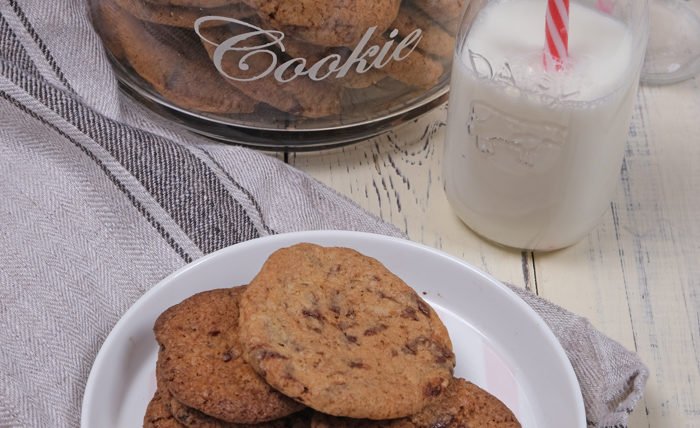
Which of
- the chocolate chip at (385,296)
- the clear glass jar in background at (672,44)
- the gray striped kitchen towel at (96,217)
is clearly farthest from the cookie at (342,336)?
the clear glass jar in background at (672,44)

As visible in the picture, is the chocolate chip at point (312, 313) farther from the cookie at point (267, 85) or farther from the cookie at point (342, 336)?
the cookie at point (267, 85)

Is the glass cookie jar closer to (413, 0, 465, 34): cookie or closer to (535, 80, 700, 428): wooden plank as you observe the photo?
(413, 0, 465, 34): cookie

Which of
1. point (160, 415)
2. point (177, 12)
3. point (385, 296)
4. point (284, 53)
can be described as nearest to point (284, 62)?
point (284, 53)

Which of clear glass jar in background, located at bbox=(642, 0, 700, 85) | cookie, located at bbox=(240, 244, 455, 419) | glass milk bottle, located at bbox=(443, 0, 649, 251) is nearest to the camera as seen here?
cookie, located at bbox=(240, 244, 455, 419)

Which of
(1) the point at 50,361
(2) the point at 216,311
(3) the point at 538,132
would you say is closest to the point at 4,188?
(1) the point at 50,361

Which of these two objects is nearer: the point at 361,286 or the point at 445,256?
the point at 361,286

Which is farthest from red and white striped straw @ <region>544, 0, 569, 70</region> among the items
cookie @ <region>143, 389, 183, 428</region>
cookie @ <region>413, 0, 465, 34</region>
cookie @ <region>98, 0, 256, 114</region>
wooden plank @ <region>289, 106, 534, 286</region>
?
cookie @ <region>143, 389, 183, 428</region>

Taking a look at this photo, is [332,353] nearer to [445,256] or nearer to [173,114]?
[445,256]
